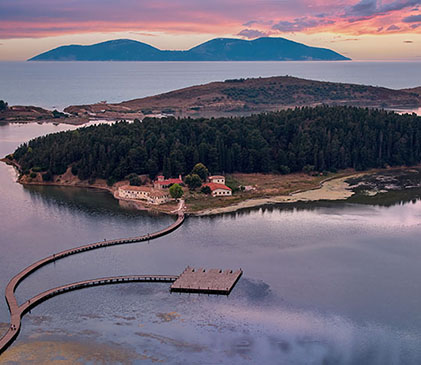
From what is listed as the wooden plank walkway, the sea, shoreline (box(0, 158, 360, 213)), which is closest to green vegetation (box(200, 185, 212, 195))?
shoreline (box(0, 158, 360, 213))

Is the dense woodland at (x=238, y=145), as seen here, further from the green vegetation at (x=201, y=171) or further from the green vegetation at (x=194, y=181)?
the green vegetation at (x=194, y=181)

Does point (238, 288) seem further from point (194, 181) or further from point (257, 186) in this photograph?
point (257, 186)

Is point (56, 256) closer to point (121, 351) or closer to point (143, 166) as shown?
point (121, 351)

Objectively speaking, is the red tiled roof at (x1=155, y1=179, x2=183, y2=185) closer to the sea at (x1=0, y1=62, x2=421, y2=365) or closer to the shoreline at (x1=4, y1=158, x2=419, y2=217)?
the shoreline at (x1=4, y1=158, x2=419, y2=217)

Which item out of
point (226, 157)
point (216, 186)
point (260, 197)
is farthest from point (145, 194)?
point (226, 157)

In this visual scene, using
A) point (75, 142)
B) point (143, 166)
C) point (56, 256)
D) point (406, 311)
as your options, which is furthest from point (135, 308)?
point (75, 142)
